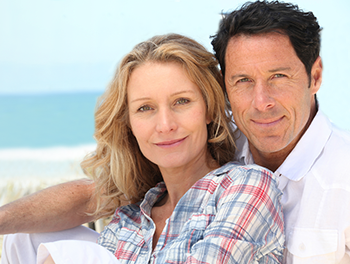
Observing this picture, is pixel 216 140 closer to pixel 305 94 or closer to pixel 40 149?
pixel 305 94

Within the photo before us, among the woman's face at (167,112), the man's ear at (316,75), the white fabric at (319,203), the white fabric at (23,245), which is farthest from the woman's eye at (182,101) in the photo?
the white fabric at (23,245)

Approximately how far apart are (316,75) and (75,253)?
1.73 m

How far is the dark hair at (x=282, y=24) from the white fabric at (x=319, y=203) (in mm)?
509

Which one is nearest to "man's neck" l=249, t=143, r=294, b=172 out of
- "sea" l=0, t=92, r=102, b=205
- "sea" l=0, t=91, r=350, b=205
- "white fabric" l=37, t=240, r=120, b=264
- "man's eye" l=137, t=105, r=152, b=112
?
"man's eye" l=137, t=105, r=152, b=112

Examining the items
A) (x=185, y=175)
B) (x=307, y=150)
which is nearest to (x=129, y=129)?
(x=185, y=175)

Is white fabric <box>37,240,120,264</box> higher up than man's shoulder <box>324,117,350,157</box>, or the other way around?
man's shoulder <box>324,117,350,157</box>

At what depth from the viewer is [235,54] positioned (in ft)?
7.57

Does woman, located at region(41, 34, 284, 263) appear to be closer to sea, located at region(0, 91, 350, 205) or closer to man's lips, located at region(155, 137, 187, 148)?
man's lips, located at region(155, 137, 187, 148)

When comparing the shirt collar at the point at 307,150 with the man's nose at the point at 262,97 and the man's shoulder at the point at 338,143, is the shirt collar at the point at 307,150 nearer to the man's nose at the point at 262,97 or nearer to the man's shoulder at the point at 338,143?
the man's shoulder at the point at 338,143

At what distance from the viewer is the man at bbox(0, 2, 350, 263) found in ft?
6.39

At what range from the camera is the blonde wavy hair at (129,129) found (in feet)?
7.35

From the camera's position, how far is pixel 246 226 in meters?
1.70

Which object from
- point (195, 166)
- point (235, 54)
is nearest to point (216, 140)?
point (195, 166)

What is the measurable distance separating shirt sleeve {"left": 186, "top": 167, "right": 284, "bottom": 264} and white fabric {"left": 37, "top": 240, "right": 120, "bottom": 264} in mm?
452
